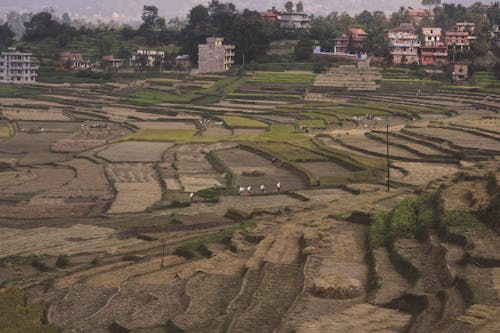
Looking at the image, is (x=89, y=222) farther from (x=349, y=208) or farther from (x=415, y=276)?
(x=415, y=276)

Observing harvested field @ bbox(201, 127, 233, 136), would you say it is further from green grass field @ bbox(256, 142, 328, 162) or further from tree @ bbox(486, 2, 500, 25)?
tree @ bbox(486, 2, 500, 25)

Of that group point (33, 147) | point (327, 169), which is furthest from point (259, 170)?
point (33, 147)

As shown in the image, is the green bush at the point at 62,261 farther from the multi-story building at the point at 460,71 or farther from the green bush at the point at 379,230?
the multi-story building at the point at 460,71

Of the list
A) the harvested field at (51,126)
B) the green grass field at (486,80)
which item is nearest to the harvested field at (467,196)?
the harvested field at (51,126)

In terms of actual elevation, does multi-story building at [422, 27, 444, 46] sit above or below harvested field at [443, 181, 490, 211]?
above

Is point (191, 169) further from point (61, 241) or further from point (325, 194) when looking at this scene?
point (61, 241)

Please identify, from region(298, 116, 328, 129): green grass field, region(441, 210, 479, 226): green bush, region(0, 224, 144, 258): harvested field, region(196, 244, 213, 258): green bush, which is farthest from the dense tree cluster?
region(441, 210, 479, 226): green bush
